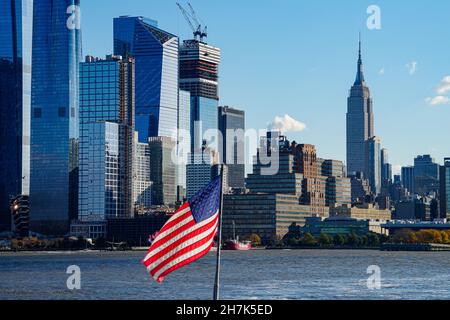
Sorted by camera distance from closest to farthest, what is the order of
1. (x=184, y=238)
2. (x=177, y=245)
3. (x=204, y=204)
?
(x=177, y=245)
(x=184, y=238)
(x=204, y=204)

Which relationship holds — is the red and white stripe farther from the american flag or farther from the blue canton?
the blue canton

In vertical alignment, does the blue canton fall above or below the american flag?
above

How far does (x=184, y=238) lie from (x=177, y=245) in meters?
0.23

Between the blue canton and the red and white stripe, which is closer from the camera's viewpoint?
the red and white stripe

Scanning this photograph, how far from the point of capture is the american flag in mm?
21891

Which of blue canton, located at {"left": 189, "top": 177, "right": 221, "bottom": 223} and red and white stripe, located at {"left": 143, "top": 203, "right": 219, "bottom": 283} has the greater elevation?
blue canton, located at {"left": 189, "top": 177, "right": 221, "bottom": 223}

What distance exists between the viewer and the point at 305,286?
2945 inches

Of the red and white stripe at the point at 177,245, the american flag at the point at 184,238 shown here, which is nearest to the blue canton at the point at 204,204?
the american flag at the point at 184,238

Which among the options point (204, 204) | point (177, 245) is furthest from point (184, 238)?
point (204, 204)

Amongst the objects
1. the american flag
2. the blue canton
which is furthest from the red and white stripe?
the blue canton

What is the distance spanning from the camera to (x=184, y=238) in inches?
867

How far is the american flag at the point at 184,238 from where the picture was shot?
71.8 ft

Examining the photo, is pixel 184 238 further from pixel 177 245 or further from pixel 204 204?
pixel 204 204
